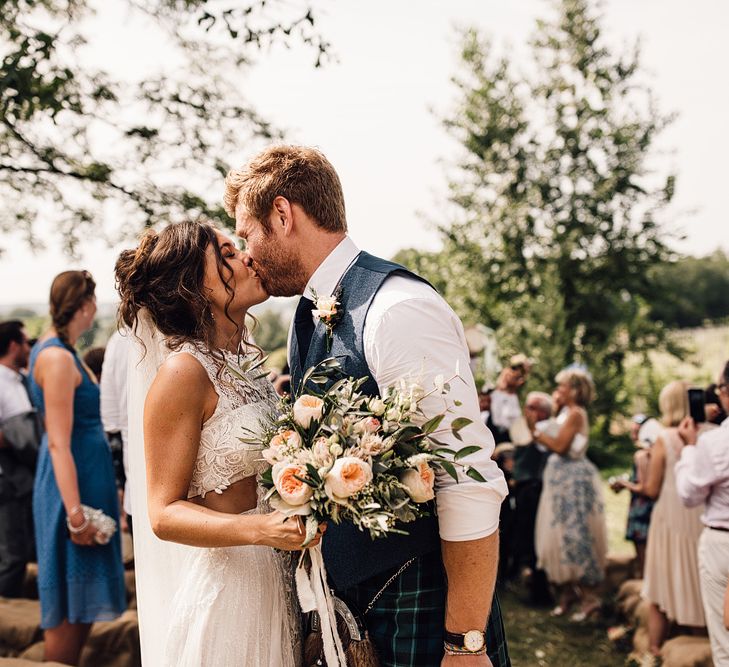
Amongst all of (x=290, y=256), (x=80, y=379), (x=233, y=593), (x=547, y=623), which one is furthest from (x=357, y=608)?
(x=547, y=623)

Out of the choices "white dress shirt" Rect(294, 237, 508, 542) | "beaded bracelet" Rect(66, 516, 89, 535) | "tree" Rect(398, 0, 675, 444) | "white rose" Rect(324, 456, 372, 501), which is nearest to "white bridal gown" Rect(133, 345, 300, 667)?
"white dress shirt" Rect(294, 237, 508, 542)

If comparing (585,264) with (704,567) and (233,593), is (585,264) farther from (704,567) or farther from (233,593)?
(233,593)

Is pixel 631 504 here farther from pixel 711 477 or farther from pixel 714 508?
Answer: pixel 711 477

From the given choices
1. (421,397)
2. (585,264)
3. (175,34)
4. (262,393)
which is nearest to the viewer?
(421,397)

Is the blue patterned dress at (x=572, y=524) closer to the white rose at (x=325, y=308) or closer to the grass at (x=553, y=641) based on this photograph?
the grass at (x=553, y=641)

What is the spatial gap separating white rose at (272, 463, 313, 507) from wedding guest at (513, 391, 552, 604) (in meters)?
5.80

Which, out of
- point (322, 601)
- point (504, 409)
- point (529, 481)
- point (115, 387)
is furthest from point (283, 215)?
point (504, 409)

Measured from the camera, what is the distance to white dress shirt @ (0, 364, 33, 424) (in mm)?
5676

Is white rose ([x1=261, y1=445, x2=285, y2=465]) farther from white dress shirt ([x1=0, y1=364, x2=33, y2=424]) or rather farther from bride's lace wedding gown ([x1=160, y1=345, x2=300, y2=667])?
white dress shirt ([x1=0, y1=364, x2=33, y2=424])

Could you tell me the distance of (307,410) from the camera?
1869 mm

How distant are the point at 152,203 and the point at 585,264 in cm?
1457

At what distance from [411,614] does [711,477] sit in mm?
2447

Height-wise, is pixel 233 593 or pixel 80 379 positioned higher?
pixel 80 379

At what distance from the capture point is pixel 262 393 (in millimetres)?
2586
